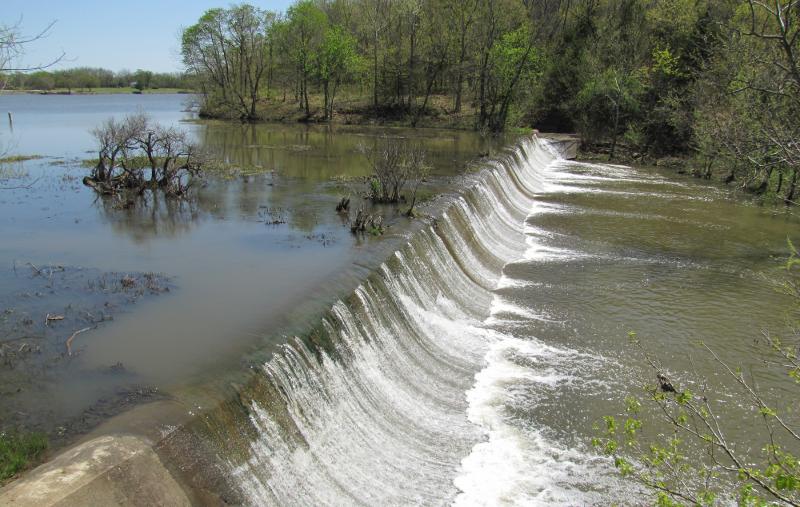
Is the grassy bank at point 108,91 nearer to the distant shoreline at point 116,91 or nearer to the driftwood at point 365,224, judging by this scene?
the distant shoreline at point 116,91

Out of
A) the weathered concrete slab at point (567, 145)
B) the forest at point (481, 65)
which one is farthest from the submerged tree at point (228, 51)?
the weathered concrete slab at point (567, 145)

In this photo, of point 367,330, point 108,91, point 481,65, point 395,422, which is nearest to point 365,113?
point 481,65

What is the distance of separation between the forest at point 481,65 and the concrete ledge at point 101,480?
37.3 metres

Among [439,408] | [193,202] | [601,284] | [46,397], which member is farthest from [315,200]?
[46,397]

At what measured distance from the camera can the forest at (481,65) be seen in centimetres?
4272

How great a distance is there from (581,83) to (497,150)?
19.2 metres

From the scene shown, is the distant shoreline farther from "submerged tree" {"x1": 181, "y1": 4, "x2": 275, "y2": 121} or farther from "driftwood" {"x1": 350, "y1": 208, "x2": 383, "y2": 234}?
"driftwood" {"x1": 350, "y1": 208, "x2": 383, "y2": 234}

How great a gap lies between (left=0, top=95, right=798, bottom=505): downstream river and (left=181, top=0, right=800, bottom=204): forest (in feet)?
72.7

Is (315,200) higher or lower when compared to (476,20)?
lower

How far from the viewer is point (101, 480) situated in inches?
216

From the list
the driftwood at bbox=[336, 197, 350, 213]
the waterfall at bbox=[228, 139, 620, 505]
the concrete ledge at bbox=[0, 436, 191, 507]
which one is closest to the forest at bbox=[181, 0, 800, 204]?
the driftwood at bbox=[336, 197, 350, 213]

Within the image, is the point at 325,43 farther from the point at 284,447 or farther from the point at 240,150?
the point at 284,447

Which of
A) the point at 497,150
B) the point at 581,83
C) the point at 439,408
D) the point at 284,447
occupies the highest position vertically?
the point at 581,83

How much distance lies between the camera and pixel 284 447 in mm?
7375
